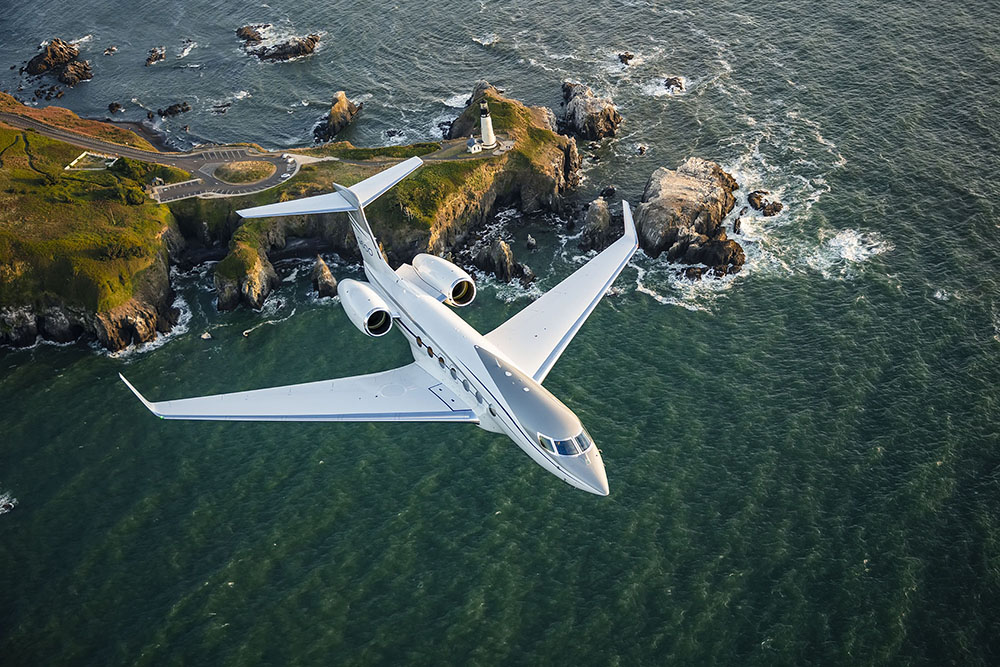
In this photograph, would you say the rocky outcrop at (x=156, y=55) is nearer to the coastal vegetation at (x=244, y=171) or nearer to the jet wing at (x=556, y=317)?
the coastal vegetation at (x=244, y=171)

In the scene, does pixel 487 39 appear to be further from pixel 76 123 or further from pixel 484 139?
pixel 76 123

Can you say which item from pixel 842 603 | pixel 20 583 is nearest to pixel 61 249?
pixel 20 583

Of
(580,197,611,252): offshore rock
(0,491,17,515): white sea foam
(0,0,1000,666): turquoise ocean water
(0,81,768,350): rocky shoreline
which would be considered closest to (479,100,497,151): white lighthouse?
(0,81,768,350): rocky shoreline

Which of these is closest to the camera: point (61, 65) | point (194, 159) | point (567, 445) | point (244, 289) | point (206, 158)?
point (567, 445)

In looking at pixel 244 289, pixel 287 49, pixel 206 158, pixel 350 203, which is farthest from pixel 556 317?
pixel 287 49

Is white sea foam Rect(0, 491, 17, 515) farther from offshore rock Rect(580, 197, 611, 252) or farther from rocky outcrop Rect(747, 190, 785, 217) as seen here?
rocky outcrop Rect(747, 190, 785, 217)
